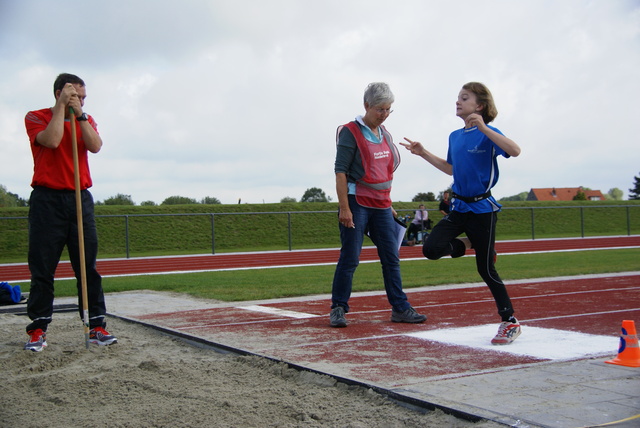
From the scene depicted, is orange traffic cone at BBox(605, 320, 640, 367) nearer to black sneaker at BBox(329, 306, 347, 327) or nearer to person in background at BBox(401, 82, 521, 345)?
person in background at BBox(401, 82, 521, 345)

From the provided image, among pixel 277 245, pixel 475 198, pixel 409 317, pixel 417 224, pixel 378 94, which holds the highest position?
pixel 378 94

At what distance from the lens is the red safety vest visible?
5.96 m

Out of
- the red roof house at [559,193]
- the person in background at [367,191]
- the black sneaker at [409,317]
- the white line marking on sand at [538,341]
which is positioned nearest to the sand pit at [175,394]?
the white line marking on sand at [538,341]

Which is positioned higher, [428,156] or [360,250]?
[428,156]

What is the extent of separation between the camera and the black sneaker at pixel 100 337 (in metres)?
5.34

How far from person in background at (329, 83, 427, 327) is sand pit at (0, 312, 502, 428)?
165 cm

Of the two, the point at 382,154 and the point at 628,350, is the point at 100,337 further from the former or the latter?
the point at 628,350

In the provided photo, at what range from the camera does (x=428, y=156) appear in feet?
18.9

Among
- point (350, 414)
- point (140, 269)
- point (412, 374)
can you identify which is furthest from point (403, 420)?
→ point (140, 269)

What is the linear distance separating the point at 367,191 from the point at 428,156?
64 centimetres

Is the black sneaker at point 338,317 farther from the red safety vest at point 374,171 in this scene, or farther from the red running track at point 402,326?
the red safety vest at point 374,171

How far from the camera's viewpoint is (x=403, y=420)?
10.0 feet

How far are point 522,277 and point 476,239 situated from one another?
5.80m

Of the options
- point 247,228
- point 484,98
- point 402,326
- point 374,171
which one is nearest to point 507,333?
point 402,326
